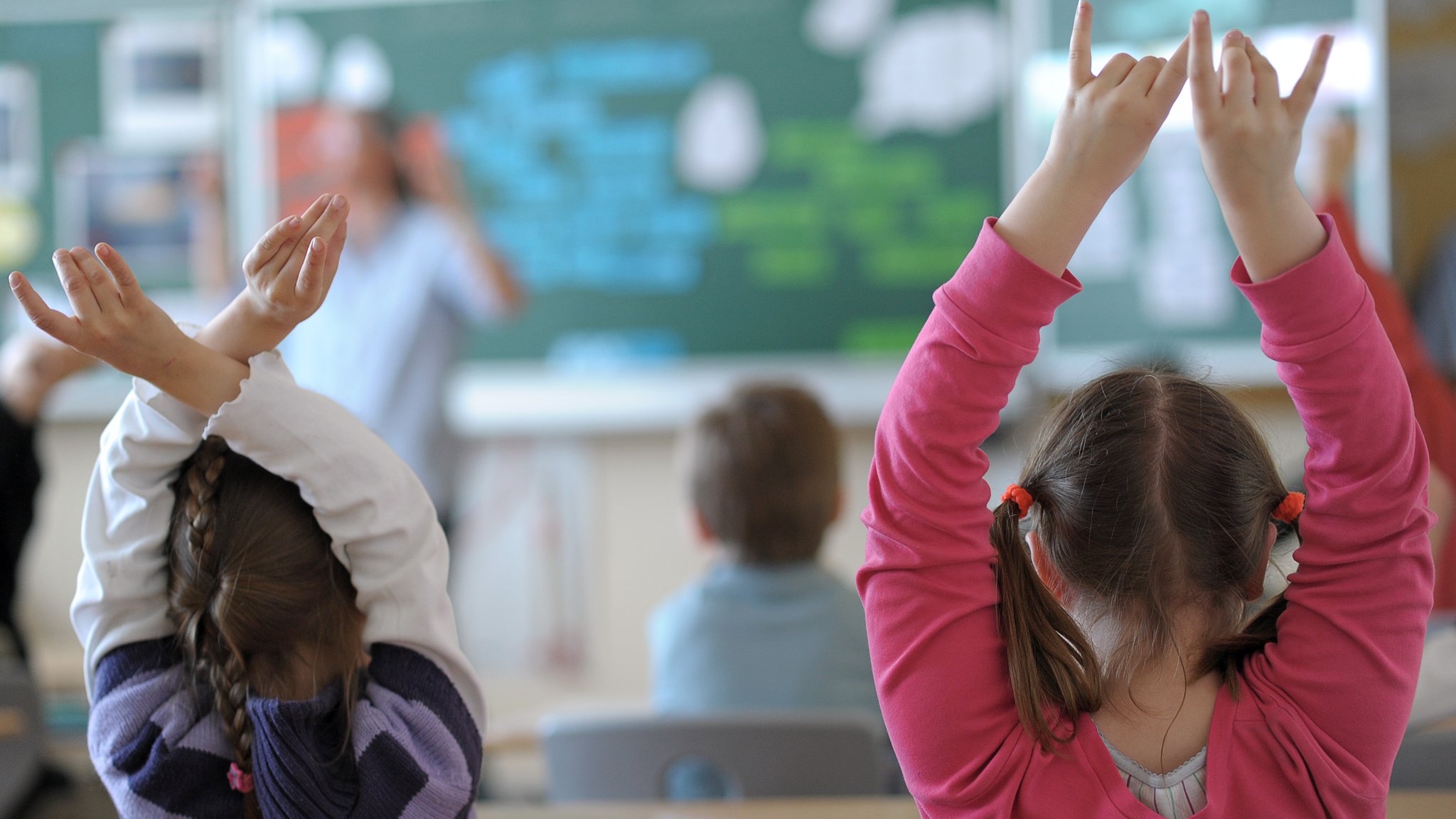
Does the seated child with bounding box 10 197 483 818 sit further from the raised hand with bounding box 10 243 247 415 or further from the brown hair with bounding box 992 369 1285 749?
the brown hair with bounding box 992 369 1285 749

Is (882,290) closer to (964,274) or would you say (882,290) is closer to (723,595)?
(723,595)

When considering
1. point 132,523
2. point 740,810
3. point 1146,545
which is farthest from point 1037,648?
point 132,523

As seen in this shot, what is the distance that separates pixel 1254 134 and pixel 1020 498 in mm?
288

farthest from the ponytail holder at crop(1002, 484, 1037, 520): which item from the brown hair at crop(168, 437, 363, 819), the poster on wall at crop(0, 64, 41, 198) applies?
the poster on wall at crop(0, 64, 41, 198)

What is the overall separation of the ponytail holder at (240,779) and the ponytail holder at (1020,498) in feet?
1.99

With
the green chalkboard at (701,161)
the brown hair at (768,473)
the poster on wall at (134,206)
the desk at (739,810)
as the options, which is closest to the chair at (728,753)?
the desk at (739,810)

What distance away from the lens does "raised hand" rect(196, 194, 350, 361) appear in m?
0.84

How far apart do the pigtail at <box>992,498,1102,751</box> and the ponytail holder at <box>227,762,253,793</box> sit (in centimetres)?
58

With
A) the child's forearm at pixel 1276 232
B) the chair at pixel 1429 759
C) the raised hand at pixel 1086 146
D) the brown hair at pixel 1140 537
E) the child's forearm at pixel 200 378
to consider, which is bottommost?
the chair at pixel 1429 759

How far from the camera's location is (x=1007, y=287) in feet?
2.48

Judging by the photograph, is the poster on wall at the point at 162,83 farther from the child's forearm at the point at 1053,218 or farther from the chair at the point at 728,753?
the child's forearm at the point at 1053,218

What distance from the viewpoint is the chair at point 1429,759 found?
1.13 meters

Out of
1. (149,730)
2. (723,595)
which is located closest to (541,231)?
(723,595)

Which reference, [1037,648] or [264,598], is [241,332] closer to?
[264,598]
